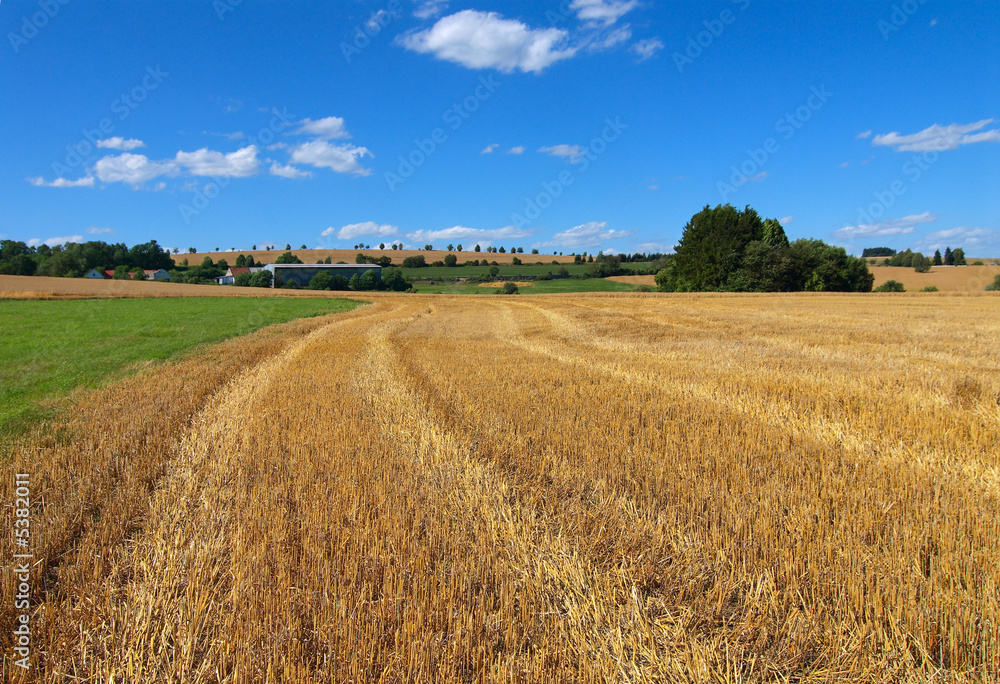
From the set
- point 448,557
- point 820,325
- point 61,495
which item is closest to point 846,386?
point 448,557

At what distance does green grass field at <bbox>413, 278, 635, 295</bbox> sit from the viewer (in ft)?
252

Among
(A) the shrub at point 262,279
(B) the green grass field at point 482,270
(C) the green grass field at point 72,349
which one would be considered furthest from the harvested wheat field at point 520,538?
(A) the shrub at point 262,279

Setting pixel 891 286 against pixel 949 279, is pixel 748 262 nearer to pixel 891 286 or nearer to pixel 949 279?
pixel 891 286

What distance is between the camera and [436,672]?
2682 mm

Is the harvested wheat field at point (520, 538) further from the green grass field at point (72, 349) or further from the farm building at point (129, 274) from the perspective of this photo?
the farm building at point (129, 274)

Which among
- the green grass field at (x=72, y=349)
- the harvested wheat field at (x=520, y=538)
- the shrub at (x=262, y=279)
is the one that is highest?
the shrub at (x=262, y=279)

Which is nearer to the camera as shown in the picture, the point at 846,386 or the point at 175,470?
the point at 175,470

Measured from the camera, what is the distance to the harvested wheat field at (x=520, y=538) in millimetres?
2773

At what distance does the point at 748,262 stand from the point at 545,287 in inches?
1098

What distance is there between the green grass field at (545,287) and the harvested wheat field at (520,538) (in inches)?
2624

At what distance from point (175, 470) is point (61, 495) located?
0.98m

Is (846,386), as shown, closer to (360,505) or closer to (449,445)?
(449,445)

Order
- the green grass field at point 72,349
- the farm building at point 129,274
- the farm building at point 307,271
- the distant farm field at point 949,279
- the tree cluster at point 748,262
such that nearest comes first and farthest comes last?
the green grass field at point 72,349
the tree cluster at point 748,262
the distant farm field at point 949,279
the farm building at point 307,271
the farm building at point 129,274

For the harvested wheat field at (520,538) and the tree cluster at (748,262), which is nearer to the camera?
the harvested wheat field at (520,538)
